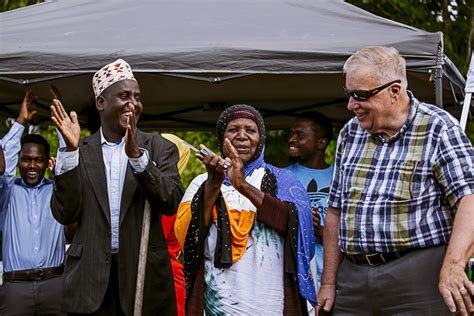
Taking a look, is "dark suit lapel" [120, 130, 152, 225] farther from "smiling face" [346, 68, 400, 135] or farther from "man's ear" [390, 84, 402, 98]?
"man's ear" [390, 84, 402, 98]

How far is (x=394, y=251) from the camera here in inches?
175

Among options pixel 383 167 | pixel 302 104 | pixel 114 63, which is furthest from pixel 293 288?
pixel 302 104

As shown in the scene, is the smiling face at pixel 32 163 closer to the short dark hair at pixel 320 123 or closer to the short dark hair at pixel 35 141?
the short dark hair at pixel 35 141

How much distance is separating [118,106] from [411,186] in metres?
1.92

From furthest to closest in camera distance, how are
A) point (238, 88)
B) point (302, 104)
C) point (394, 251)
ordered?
point (302, 104) < point (238, 88) < point (394, 251)

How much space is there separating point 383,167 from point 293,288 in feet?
3.80

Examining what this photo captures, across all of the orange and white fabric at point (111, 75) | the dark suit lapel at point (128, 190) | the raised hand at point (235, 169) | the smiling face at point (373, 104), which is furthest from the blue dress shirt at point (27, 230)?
the smiling face at point (373, 104)

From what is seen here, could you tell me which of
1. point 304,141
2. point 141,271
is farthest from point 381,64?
point 304,141

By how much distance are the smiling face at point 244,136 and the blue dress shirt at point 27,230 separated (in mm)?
1911

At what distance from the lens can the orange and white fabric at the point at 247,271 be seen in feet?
17.3

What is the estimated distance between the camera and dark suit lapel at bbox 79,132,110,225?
17.7ft

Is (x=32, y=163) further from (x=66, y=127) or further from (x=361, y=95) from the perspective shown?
(x=361, y=95)

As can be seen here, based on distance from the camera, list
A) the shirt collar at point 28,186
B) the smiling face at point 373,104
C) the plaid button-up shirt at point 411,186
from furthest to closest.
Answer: the shirt collar at point 28,186
the smiling face at point 373,104
the plaid button-up shirt at point 411,186

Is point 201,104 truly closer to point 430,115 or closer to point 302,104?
point 302,104
